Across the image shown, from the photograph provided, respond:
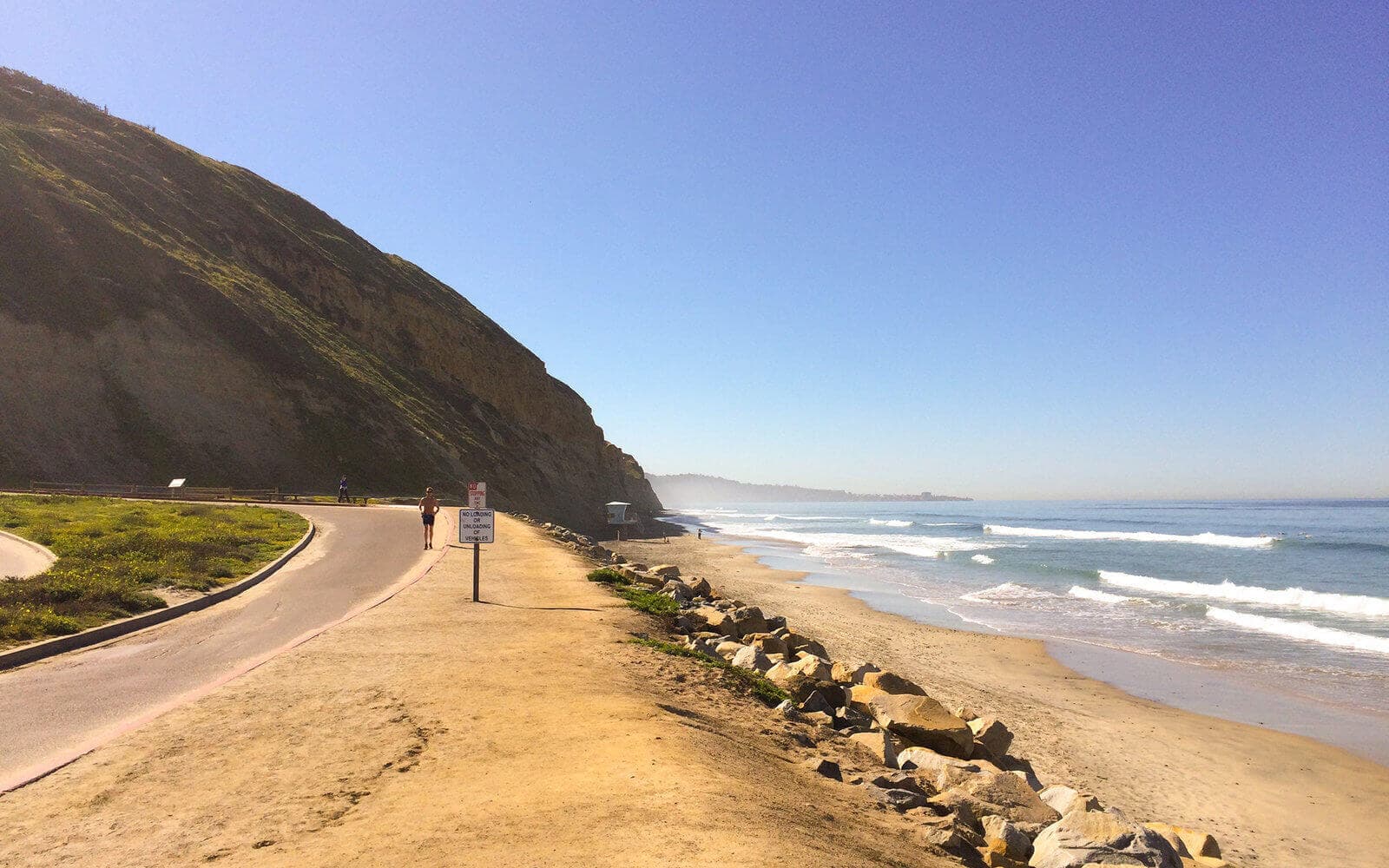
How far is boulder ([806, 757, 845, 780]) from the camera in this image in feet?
21.9

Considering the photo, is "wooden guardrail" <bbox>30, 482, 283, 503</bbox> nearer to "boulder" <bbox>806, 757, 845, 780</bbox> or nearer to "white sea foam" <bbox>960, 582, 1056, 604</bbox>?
"white sea foam" <bbox>960, 582, 1056, 604</bbox>

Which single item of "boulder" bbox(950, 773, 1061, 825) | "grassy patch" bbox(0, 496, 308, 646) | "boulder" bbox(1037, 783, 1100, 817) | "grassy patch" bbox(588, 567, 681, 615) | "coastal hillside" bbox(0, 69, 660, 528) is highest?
"coastal hillside" bbox(0, 69, 660, 528)

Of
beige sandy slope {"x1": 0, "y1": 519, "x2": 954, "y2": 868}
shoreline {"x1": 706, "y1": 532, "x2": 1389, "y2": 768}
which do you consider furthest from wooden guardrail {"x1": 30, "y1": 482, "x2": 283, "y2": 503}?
shoreline {"x1": 706, "y1": 532, "x2": 1389, "y2": 768}

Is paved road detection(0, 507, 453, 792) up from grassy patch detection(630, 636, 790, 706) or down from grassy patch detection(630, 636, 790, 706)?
up

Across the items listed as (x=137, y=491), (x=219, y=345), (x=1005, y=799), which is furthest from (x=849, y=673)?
(x=219, y=345)

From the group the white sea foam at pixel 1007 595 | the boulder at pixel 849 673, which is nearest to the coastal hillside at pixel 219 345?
the white sea foam at pixel 1007 595

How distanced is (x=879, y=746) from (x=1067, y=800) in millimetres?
1905

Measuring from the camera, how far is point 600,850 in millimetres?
4152

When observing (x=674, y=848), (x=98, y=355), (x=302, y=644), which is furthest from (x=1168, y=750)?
(x=98, y=355)

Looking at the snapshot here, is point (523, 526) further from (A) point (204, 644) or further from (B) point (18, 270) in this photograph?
(B) point (18, 270)

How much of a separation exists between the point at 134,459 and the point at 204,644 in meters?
39.1

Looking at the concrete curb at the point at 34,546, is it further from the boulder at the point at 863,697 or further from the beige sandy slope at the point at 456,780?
the boulder at the point at 863,697

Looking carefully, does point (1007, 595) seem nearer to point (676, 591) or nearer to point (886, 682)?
point (676, 591)

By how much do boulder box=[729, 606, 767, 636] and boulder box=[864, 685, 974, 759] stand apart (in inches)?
190
